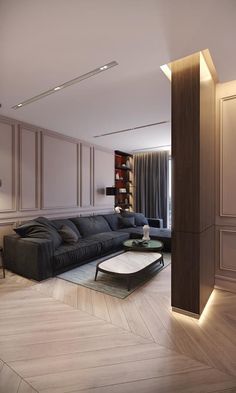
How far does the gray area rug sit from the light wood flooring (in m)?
0.14

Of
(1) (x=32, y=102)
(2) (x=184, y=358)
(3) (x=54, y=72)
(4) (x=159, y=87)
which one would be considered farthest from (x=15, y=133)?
(2) (x=184, y=358)

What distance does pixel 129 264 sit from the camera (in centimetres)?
314

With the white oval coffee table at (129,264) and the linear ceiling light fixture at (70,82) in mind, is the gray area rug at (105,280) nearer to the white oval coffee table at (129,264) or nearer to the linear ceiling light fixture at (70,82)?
the white oval coffee table at (129,264)

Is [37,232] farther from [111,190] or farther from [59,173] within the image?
[111,190]

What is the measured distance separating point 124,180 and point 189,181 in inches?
202

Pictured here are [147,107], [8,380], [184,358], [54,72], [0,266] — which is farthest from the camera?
[0,266]

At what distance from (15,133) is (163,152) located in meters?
4.36

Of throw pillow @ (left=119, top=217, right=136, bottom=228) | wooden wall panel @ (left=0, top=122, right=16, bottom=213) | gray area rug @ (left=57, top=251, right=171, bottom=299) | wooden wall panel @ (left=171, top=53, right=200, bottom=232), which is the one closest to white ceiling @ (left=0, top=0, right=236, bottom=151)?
wooden wall panel @ (left=171, top=53, right=200, bottom=232)

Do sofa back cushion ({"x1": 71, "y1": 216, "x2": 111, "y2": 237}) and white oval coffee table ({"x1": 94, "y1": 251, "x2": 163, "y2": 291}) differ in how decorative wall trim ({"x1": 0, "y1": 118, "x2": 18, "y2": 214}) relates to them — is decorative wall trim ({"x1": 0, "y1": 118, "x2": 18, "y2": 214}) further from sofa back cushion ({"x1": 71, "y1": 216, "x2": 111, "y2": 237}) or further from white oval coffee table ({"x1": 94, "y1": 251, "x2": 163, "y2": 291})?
white oval coffee table ({"x1": 94, "y1": 251, "x2": 163, "y2": 291})

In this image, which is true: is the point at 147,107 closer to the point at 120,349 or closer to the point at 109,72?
the point at 109,72

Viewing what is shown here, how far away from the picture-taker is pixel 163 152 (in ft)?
22.0

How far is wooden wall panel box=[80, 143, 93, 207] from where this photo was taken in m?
5.28

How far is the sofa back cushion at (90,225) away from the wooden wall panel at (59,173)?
1.51ft

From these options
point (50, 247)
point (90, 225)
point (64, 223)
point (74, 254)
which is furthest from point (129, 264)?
point (90, 225)
